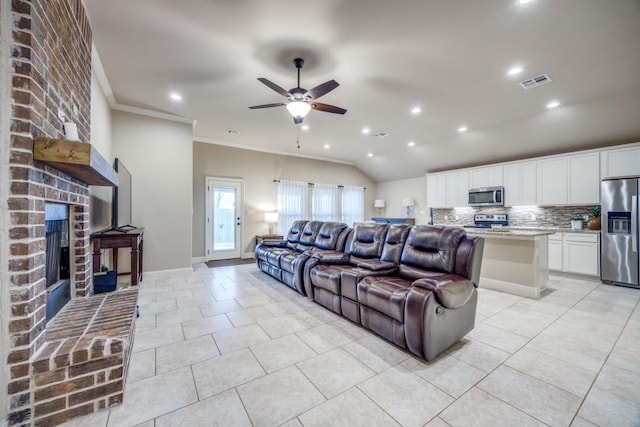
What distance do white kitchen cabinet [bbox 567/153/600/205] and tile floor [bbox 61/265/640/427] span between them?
2436 mm

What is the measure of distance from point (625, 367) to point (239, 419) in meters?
2.99

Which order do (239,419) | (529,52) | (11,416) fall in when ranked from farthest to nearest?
(529,52)
(239,419)
(11,416)

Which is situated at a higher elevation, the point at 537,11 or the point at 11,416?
the point at 537,11

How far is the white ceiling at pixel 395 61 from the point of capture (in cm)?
235

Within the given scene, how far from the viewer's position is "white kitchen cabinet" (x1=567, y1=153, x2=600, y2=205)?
4863 mm

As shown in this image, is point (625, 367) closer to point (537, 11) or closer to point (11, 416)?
point (537, 11)

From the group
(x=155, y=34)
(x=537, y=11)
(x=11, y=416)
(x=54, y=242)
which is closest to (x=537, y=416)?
(x=11, y=416)

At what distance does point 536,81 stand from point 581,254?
343cm

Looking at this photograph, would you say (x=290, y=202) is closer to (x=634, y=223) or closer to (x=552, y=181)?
(x=552, y=181)

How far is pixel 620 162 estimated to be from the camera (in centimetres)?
461

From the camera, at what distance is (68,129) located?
1.99 metres

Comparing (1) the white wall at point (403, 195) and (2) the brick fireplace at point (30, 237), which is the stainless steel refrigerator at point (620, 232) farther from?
(2) the brick fireplace at point (30, 237)

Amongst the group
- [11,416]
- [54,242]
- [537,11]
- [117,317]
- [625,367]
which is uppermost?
[537,11]

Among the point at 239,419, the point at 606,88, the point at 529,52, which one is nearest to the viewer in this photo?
the point at 239,419
